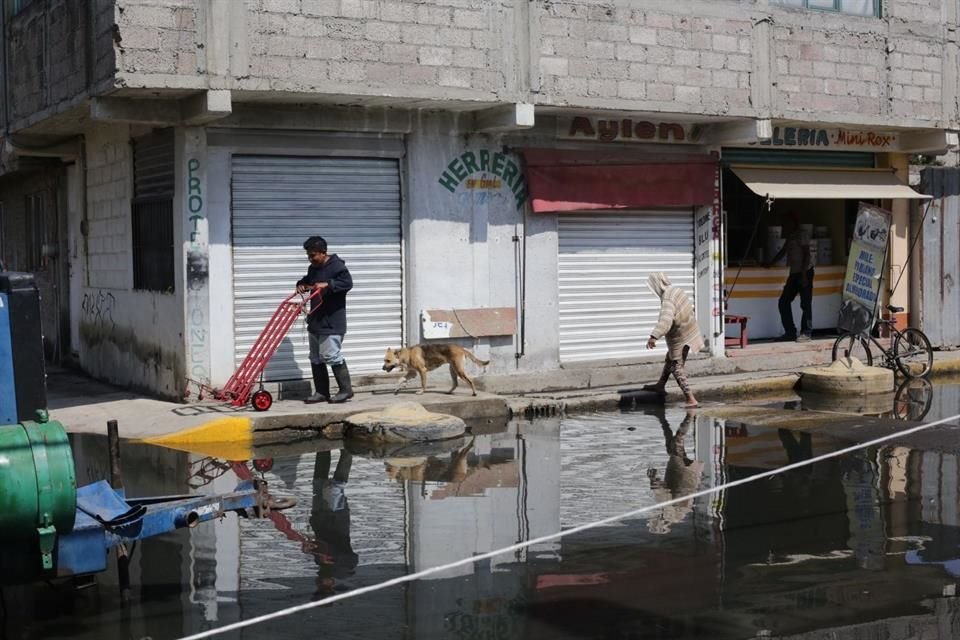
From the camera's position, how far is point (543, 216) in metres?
16.5

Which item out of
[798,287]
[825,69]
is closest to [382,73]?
[825,69]

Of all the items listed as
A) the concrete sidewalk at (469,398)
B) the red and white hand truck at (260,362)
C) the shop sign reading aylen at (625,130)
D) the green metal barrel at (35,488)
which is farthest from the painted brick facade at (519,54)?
the green metal barrel at (35,488)

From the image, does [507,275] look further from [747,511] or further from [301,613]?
[301,613]

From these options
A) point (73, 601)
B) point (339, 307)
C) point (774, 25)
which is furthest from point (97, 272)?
point (73, 601)

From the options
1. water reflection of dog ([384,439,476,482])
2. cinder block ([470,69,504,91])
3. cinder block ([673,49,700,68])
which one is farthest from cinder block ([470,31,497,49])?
water reflection of dog ([384,439,476,482])

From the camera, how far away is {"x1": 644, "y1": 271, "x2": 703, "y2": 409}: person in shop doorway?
1439cm

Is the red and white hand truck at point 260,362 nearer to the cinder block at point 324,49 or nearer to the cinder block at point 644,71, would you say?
the cinder block at point 324,49

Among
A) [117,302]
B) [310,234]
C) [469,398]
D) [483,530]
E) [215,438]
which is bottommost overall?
[483,530]

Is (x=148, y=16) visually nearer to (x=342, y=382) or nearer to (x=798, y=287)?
(x=342, y=382)

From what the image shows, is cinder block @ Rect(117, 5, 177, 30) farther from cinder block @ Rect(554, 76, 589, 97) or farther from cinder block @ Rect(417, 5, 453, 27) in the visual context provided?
cinder block @ Rect(554, 76, 589, 97)

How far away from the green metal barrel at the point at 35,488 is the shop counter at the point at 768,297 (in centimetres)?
1461

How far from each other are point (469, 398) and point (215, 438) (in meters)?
3.01

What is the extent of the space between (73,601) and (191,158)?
7.96 metres

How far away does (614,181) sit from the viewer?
16828mm
